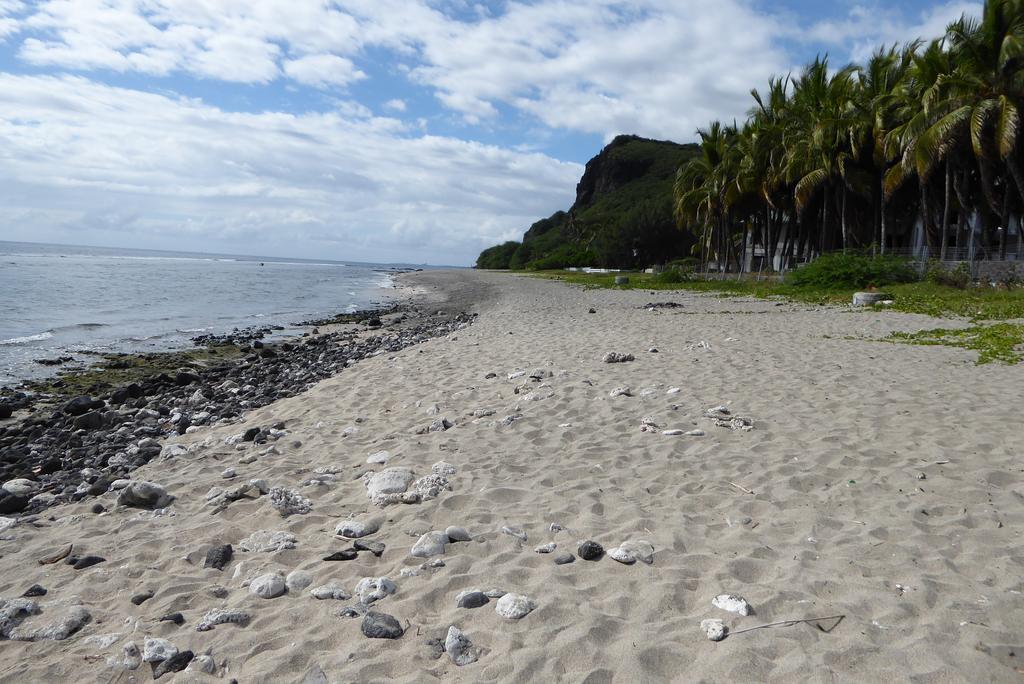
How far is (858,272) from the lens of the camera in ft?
84.7

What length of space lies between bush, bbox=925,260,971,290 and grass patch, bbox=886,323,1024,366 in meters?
11.5

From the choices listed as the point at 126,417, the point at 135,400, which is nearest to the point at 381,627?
the point at 126,417

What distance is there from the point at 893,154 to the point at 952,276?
8.22 meters

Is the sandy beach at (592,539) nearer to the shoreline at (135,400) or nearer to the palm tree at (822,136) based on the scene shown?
the shoreline at (135,400)

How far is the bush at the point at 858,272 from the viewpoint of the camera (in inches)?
1006

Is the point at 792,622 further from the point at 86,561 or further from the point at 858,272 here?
the point at 858,272

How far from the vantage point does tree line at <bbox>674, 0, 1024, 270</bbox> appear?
2397 centimetres

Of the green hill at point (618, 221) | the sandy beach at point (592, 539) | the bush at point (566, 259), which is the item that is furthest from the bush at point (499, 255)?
the sandy beach at point (592, 539)

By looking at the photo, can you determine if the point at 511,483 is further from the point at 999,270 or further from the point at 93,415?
the point at 999,270

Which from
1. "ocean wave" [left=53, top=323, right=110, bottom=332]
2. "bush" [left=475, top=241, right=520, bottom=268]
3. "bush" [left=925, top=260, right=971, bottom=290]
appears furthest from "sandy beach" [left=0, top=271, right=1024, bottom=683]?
"bush" [left=475, top=241, right=520, bottom=268]

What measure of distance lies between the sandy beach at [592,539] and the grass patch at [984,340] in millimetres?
1710

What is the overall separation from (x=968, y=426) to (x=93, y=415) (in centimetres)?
1064

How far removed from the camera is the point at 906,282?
2558cm

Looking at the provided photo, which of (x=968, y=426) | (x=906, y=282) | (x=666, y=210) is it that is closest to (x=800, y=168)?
(x=906, y=282)
